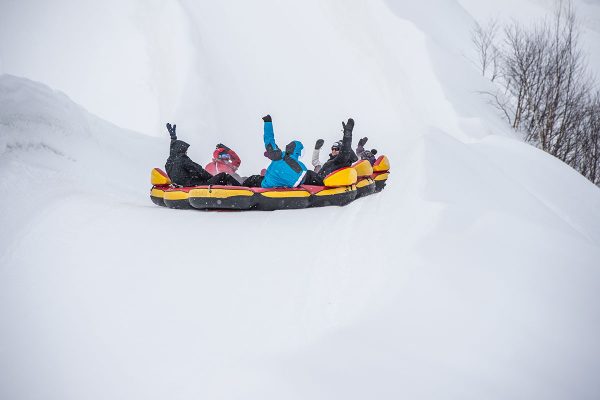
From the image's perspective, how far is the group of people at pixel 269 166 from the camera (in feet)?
16.5

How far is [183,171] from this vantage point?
546 centimetres

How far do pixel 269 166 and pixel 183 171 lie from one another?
1157mm

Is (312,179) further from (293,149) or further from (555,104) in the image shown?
(555,104)

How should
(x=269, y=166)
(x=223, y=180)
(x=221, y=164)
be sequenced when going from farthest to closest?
1. (x=221, y=164)
2. (x=223, y=180)
3. (x=269, y=166)

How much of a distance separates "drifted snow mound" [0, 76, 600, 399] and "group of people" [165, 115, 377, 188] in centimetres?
57

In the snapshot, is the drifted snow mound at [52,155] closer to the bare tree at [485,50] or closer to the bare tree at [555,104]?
the bare tree at [555,104]

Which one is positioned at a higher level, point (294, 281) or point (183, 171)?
point (183, 171)

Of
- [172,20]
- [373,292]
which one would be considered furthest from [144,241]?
[172,20]

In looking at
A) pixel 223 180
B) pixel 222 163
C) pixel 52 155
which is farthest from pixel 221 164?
pixel 52 155

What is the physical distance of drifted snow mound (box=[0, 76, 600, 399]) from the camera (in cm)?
213

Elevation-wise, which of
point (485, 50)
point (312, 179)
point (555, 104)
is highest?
point (485, 50)

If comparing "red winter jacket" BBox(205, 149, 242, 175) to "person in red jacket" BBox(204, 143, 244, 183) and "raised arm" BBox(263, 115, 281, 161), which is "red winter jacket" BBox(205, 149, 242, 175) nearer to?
"person in red jacket" BBox(204, 143, 244, 183)

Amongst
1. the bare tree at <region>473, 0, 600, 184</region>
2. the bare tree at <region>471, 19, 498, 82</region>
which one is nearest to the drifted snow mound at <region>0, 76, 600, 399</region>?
the bare tree at <region>473, 0, 600, 184</region>

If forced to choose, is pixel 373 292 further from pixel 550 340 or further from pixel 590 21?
pixel 590 21
